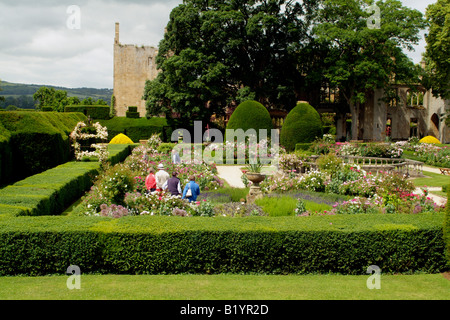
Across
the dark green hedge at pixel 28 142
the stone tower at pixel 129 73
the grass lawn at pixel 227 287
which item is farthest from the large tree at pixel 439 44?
the stone tower at pixel 129 73

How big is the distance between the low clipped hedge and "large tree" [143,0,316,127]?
51.2 ft

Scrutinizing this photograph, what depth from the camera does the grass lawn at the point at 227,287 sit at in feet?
15.6

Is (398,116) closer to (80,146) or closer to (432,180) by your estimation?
(432,180)

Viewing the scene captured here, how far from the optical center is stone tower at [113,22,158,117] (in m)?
49.6

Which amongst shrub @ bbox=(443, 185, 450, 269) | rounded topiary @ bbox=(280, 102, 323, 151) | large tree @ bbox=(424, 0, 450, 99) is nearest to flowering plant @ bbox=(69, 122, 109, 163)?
rounded topiary @ bbox=(280, 102, 323, 151)

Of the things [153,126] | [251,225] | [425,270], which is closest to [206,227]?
[251,225]

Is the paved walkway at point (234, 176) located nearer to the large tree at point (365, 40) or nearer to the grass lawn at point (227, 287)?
the grass lawn at point (227, 287)

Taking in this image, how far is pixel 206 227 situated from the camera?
6.18 m

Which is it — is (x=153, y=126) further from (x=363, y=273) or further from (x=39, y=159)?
(x=363, y=273)

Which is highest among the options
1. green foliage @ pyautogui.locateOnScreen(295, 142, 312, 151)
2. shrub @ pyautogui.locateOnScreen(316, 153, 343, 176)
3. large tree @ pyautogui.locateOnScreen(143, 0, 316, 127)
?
large tree @ pyautogui.locateOnScreen(143, 0, 316, 127)

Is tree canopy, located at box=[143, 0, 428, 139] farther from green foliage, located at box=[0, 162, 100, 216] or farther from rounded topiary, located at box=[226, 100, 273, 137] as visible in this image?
green foliage, located at box=[0, 162, 100, 216]

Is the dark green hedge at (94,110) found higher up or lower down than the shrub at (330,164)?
higher up

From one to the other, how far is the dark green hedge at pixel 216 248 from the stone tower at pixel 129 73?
45.0 metres

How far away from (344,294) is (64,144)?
1353 centimetres
